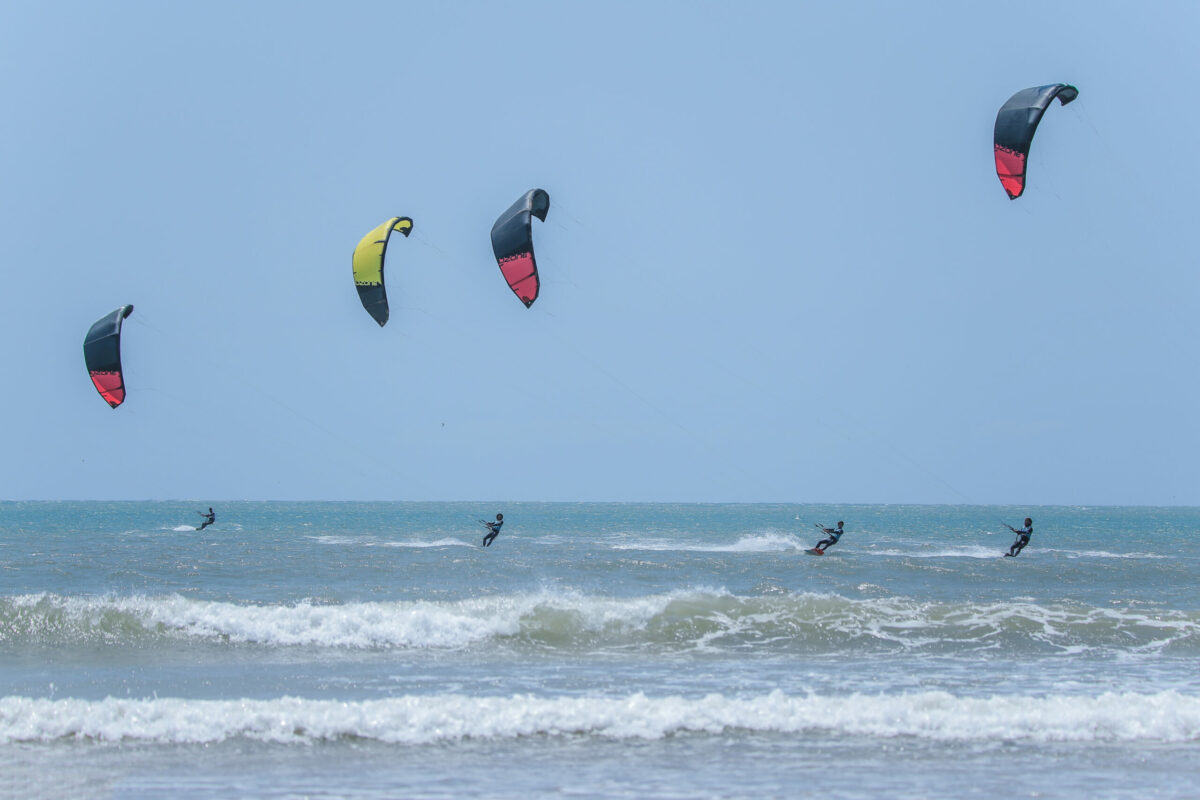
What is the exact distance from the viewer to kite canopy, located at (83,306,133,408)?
18516 mm

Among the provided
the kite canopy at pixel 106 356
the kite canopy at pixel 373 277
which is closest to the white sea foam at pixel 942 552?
the kite canopy at pixel 373 277

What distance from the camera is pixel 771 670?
1024cm

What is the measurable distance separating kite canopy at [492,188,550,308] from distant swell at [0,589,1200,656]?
15.7 feet

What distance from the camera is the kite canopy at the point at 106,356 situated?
Result: 18.5 metres

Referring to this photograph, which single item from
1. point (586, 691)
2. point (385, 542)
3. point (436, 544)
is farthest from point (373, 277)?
point (385, 542)

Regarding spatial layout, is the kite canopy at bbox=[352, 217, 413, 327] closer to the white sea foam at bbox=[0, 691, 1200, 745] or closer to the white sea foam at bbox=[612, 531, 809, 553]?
the white sea foam at bbox=[0, 691, 1200, 745]

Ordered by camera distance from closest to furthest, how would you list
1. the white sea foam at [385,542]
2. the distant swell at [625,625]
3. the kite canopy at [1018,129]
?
1. the distant swell at [625,625]
2. the kite canopy at [1018,129]
3. the white sea foam at [385,542]

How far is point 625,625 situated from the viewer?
1289 centimetres

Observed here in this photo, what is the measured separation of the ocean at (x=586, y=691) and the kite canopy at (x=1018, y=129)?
6.00 metres

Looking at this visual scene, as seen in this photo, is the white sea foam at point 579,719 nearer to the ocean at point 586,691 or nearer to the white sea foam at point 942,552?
the ocean at point 586,691

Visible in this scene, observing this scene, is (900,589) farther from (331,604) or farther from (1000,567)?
(331,604)

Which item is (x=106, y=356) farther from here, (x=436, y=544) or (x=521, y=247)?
(x=436, y=544)

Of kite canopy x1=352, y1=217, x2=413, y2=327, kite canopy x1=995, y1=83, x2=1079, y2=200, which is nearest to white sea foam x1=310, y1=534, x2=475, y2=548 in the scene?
kite canopy x1=352, y1=217, x2=413, y2=327

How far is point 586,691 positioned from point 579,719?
1.30 metres
